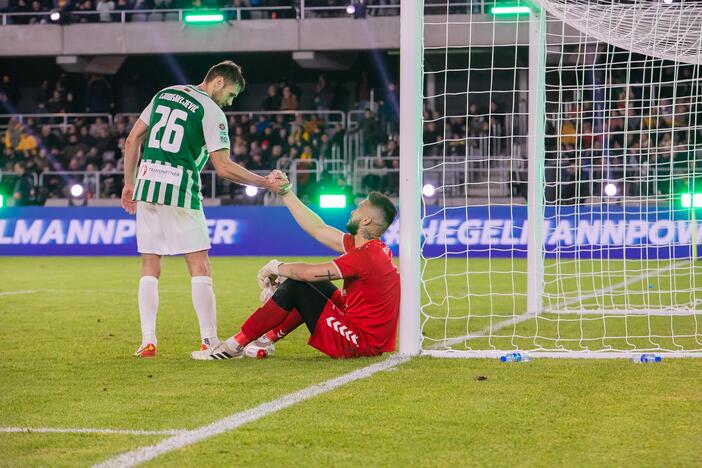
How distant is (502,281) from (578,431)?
9.82 m

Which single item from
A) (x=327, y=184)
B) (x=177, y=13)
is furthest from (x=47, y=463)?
(x=177, y=13)

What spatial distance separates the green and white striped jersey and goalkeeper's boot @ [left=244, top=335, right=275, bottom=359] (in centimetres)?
95

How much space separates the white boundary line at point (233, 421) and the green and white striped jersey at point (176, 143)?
1.71m

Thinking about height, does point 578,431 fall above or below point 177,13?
below

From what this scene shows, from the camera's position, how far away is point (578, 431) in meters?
4.52

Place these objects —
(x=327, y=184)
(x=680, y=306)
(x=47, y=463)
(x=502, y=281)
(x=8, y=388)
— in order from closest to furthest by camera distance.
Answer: (x=47, y=463), (x=8, y=388), (x=680, y=306), (x=502, y=281), (x=327, y=184)

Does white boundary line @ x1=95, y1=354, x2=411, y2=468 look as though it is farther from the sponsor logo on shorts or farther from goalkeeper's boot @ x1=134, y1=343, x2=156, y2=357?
goalkeeper's boot @ x1=134, y1=343, x2=156, y2=357

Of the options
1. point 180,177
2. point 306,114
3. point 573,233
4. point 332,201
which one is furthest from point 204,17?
point 180,177

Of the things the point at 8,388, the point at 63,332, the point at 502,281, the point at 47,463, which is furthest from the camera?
the point at 502,281

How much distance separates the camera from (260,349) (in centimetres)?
685

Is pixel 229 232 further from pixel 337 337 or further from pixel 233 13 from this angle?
pixel 337 337

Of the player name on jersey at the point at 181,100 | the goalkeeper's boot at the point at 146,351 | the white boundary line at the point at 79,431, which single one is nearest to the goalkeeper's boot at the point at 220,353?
the goalkeeper's boot at the point at 146,351

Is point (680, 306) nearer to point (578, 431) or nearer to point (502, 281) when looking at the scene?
point (502, 281)

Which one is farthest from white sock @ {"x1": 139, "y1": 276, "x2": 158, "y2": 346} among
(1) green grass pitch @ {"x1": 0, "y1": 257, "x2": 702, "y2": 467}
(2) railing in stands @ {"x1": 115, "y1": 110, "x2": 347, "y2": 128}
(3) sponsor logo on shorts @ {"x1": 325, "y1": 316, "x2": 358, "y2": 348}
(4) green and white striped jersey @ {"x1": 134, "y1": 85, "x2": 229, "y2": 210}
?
(2) railing in stands @ {"x1": 115, "y1": 110, "x2": 347, "y2": 128}
